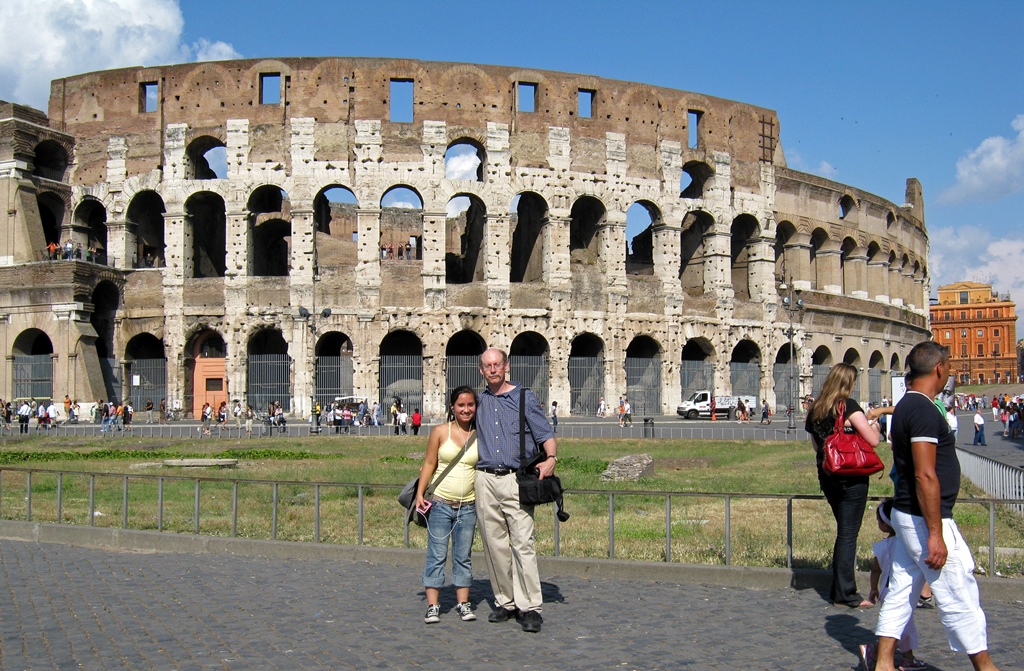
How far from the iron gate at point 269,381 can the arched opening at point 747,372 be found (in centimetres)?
1651

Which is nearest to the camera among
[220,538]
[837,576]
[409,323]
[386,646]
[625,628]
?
[386,646]

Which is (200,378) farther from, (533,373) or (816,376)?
(816,376)

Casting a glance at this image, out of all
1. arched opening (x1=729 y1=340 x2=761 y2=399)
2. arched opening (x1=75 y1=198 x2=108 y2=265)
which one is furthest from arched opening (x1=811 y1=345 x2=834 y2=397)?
arched opening (x1=75 y1=198 x2=108 y2=265)

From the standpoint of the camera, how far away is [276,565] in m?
7.95

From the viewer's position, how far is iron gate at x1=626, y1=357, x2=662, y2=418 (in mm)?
35062

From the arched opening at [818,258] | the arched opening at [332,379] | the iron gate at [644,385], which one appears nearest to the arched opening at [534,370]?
the iron gate at [644,385]

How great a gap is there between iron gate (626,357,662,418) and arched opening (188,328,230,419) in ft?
46.6

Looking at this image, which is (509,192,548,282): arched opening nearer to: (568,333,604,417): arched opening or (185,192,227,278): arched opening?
(568,333,604,417): arched opening

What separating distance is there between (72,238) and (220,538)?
29283 millimetres

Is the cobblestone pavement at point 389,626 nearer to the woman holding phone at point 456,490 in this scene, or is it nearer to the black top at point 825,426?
the woman holding phone at point 456,490

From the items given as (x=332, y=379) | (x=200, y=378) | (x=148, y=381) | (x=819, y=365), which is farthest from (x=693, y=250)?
(x=148, y=381)

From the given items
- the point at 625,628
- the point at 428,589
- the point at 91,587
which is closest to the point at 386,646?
the point at 428,589

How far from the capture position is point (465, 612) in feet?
19.8

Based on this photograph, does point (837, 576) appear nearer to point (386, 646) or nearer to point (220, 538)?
point (386, 646)
